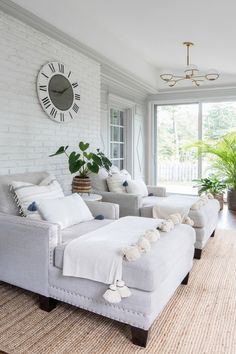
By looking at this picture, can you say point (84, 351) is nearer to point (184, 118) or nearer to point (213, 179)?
point (213, 179)

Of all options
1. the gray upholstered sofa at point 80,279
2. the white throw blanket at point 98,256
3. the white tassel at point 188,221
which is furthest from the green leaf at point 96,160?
the white throw blanket at point 98,256

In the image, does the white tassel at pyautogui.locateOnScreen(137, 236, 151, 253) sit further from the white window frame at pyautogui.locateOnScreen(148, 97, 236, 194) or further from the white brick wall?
the white window frame at pyautogui.locateOnScreen(148, 97, 236, 194)

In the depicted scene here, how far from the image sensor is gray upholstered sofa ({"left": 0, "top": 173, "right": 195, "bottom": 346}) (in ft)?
5.76

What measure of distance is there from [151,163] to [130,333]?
529cm

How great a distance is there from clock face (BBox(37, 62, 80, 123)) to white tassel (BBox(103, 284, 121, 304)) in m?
2.37

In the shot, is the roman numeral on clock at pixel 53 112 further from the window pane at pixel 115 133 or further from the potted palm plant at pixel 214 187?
the potted palm plant at pixel 214 187

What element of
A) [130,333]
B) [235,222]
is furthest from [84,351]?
[235,222]

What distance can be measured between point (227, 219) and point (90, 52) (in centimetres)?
326

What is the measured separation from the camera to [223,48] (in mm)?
4555

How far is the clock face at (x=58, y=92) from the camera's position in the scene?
3.44 metres

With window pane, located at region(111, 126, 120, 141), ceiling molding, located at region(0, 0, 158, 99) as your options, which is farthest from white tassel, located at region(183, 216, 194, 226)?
window pane, located at region(111, 126, 120, 141)

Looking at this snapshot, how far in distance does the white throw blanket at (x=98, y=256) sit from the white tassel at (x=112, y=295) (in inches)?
2.5

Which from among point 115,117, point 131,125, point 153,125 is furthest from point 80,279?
point 153,125

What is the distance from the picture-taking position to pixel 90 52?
407cm
